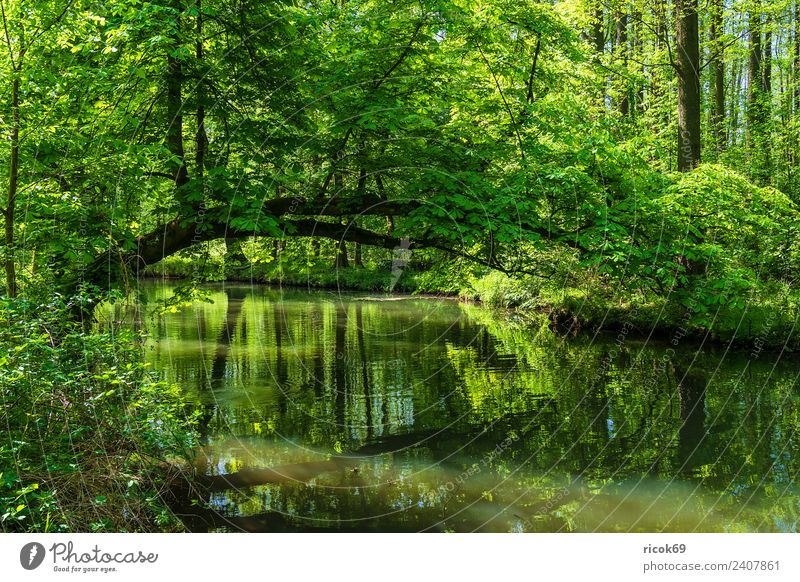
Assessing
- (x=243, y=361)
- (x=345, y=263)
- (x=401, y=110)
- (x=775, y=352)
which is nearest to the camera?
(x=401, y=110)

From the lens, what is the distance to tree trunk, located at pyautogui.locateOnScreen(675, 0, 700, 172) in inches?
575

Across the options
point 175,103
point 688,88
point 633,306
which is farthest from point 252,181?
point 633,306

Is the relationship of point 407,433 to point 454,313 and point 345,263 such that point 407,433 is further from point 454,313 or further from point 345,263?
point 345,263

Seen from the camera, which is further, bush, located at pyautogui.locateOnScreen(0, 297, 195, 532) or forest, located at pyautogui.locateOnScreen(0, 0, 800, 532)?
forest, located at pyautogui.locateOnScreen(0, 0, 800, 532)

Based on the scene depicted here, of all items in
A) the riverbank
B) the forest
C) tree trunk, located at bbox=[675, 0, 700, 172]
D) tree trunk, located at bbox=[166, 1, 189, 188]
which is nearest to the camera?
the forest

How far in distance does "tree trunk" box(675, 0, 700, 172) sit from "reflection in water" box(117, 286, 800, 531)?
5.38 m

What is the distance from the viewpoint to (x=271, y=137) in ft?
33.8

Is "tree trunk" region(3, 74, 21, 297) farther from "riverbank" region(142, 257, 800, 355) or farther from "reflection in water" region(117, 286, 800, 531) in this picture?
"riverbank" region(142, 257, 800, 355)

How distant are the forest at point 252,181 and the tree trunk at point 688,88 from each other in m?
0.06

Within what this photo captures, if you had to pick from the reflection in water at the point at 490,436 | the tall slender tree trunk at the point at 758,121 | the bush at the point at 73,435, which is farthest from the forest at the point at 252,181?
the tall slender tree trunk at the point at 758,121

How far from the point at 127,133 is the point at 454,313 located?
66.5 ft

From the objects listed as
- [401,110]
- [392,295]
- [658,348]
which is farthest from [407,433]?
[392,295]

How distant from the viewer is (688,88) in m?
14.8

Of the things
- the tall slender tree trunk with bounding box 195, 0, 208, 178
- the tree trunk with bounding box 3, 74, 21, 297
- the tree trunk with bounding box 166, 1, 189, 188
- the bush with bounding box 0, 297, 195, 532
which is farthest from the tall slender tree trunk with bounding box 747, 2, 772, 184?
the tree trunk with bounding box 3, 74, 21, 297
